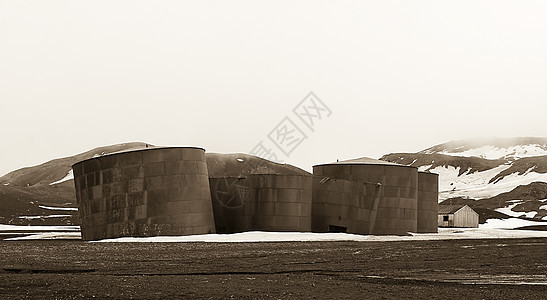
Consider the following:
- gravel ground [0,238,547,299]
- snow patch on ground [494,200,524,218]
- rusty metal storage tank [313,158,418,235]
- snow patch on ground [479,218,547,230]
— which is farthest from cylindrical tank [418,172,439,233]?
snow patch on ground [494,200,524,218]

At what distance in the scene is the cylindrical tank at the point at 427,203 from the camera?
5856cm

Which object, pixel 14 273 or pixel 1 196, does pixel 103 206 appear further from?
pixel 1 196

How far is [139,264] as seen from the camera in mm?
22141

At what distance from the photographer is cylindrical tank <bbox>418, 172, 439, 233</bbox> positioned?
2306 inches

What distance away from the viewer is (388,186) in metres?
51.1

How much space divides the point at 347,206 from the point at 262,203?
5.96 metres

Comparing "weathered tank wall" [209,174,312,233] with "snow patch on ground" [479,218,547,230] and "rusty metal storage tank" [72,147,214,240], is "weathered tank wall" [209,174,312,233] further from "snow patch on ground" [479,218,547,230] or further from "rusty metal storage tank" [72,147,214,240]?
"snow patch on ground" [479,218,547,230]

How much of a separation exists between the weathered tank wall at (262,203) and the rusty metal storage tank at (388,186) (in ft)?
15.2

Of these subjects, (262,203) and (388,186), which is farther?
(388,186)

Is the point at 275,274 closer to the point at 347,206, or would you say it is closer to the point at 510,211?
the point at 347,206

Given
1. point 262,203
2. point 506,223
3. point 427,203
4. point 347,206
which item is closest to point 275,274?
point 262,203

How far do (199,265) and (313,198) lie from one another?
27.3 meters

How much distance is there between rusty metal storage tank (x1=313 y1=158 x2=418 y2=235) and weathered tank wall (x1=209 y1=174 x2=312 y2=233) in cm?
465

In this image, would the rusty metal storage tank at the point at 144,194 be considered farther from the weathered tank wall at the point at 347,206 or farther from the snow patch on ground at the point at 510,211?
the snow patch on ground at the point at 510,211
